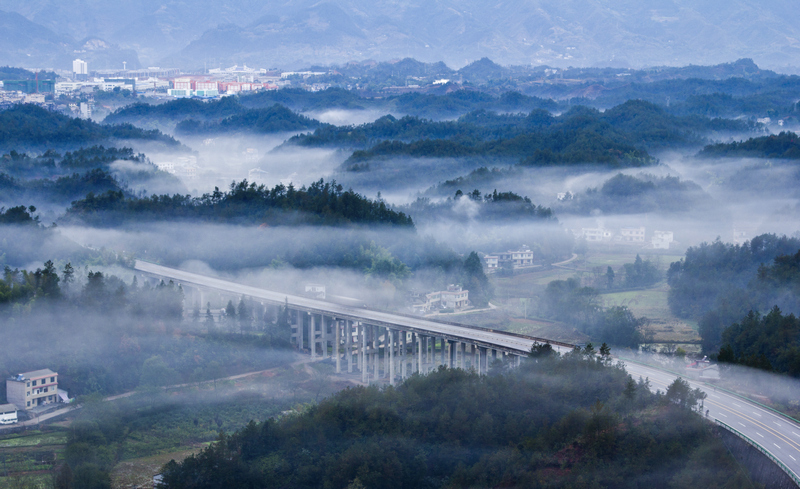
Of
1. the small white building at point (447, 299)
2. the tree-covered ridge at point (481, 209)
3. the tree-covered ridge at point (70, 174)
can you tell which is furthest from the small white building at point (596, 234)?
the tree-covered ridge at point (70, 174)

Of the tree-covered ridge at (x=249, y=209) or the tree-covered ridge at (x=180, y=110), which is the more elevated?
the tree-covered ridge at (x=180, y=110)

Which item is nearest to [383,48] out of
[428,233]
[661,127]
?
[661,127]

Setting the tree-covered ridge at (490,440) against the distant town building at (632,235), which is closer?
the tree-covered ridge at (490,440)

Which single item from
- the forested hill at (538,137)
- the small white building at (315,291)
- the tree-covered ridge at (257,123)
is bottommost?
the small white building at (315,291)

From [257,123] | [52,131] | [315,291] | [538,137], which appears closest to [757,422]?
[315,291]

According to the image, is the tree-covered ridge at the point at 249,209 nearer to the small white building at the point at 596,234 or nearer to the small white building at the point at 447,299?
the small white building at the point at 447,299
